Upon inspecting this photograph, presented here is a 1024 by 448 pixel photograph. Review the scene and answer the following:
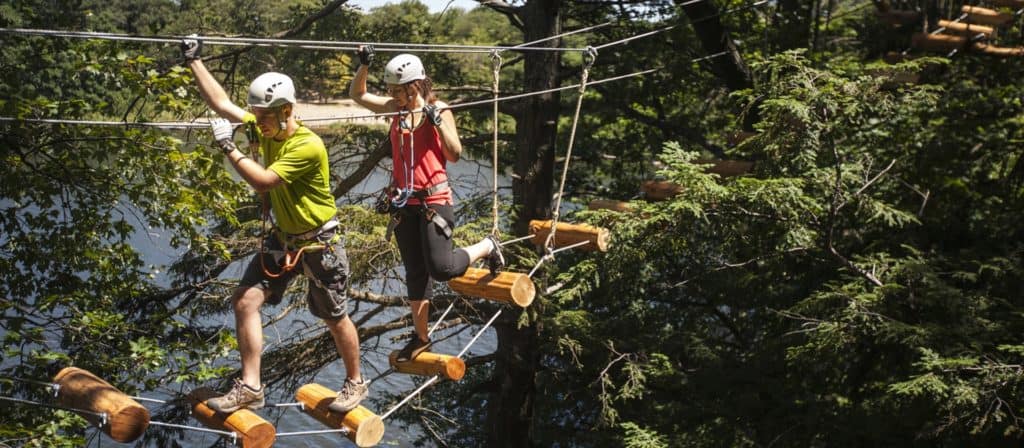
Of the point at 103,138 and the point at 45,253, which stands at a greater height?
the point at 103,138

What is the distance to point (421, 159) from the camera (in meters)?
4.95

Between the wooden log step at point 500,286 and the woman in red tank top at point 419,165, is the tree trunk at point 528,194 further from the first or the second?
the woman in red tank top at point 419,165

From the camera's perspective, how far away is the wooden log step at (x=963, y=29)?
995 centimetres

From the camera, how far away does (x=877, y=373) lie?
340 inches

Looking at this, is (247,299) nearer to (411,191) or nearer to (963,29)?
(411,191)

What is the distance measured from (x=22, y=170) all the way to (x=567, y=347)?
5470mm

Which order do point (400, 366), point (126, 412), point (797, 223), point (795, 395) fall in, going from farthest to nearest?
point (795, 395), point (797, 223), point (400, 366), point (126, 412)

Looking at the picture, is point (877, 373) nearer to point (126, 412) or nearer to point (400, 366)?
point (400, 366)

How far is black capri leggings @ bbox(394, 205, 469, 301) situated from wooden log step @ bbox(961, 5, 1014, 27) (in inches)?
273

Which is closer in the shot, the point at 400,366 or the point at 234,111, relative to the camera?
the point at 234,111

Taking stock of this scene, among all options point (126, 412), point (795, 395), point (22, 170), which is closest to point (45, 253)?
point (22, 170)

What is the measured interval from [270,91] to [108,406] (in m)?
1.45

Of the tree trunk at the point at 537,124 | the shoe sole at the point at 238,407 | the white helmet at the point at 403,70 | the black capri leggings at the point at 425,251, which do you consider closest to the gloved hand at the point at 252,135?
the white helmet at the point at 403,70

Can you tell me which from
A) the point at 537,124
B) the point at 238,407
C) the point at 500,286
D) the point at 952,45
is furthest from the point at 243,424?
the point at 952,45
